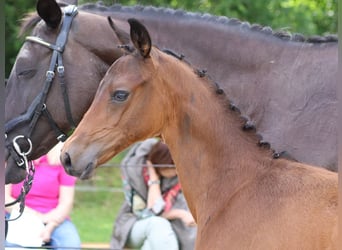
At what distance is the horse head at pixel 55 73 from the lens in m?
3.59

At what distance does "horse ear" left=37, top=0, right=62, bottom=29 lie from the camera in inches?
140

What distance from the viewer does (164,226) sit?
4.88 m

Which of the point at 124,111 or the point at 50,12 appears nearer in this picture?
the point at 124,111

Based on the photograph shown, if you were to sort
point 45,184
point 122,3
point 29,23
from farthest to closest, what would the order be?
point 122,3 < point 45,184 < point 29,23

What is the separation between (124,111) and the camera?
9.62 feet

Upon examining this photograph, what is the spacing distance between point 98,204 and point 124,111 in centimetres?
876

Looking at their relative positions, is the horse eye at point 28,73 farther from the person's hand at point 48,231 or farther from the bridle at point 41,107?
the person's hand at point 48,231

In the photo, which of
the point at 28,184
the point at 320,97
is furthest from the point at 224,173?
the point at 28,184

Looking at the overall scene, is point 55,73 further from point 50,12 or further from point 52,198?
point 52,198

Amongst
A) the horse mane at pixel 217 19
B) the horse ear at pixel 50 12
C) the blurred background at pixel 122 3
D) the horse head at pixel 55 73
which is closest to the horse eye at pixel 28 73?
the horse head at pixel 55 73

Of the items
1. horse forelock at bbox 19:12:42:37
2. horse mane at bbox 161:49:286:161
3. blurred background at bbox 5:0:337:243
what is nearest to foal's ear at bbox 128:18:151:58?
horse mane at bbox 161:49:286:161

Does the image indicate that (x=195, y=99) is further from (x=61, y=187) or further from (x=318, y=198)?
(x=61, y=187)

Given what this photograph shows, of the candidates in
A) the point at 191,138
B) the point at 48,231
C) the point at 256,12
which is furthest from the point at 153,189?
the point at 256,12

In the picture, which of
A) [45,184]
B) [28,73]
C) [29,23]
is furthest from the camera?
[45,184]
